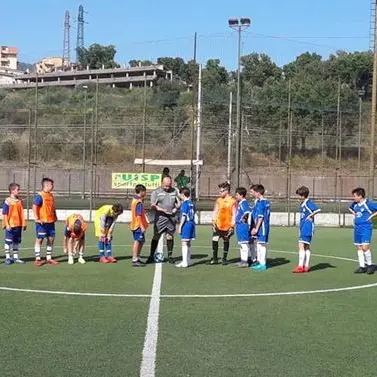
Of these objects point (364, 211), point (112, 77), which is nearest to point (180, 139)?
point (112, 77)

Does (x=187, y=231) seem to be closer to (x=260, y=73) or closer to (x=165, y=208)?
(x=165, y=208)

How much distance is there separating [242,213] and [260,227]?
60 centimetres

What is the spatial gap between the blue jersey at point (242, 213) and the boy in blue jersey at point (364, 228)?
2.08 metres

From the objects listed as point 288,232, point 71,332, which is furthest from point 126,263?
point 288,232

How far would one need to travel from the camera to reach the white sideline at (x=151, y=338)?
5617 millimetres

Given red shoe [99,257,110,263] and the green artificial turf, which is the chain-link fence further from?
the green artificial turf

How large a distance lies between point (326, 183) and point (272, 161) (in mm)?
7523

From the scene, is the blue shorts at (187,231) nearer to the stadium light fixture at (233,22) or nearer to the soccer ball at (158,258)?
the soccer ball at (158,258)

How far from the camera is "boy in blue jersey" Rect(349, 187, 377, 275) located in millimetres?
12008

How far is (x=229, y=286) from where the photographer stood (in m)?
10.4

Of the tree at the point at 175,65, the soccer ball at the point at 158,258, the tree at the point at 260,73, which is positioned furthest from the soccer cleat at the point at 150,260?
the tree at the point at 175,65

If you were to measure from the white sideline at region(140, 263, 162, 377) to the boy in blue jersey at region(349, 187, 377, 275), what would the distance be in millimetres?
4095

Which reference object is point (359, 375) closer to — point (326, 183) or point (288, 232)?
point (288, 232)

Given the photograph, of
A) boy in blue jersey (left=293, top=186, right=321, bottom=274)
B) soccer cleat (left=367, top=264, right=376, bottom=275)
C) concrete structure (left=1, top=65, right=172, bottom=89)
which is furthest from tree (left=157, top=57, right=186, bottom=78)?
soccer cleat (left=367, top=264, right=376, bottom=275)
